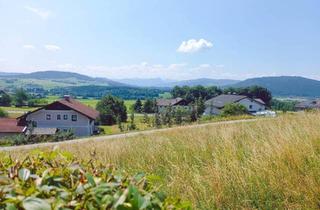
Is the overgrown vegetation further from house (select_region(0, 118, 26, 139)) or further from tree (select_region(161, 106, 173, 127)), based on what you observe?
house (select_region(0, 118, 26, 139))

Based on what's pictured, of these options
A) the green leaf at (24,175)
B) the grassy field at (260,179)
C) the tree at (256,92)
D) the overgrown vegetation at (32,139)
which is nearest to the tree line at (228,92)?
the tree at (256,92)

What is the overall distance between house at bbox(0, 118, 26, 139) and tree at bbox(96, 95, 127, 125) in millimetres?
26039

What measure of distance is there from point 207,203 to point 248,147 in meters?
2.12

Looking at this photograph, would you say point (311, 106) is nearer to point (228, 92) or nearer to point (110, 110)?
point (110, 110)

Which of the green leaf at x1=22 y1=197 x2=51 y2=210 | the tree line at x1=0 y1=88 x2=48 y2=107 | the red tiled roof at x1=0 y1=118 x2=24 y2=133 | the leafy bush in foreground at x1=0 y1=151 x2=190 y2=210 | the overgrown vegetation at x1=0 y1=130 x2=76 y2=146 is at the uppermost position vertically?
the green leaf at x1=22 y1=197 x2=51 y2=210

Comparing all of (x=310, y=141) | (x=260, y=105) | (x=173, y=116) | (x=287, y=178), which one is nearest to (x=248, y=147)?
(x=310, y=141)

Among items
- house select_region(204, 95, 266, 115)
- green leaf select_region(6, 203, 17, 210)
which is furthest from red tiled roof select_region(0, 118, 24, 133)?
green leaf select_region(6, 203, 17, 210)

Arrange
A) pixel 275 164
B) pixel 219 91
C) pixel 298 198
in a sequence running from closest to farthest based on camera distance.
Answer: pixel 298 198 < pixel 275 164 < pixel 219 91

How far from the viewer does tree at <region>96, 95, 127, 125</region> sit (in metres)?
80.8

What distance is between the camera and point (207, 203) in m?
3.72

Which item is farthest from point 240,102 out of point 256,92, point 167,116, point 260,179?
point 260,179

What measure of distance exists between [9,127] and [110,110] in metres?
32.1

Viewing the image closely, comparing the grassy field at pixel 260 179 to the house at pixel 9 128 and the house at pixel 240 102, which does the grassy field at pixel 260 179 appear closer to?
the house at pixel 9 128

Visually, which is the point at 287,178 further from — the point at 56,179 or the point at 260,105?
the point at 260,105
